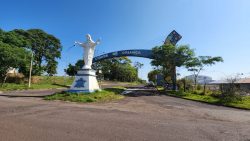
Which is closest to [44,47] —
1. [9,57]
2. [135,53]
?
[9,57]

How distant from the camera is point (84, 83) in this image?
21828 mm

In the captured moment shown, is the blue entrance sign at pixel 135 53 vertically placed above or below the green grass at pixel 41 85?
above

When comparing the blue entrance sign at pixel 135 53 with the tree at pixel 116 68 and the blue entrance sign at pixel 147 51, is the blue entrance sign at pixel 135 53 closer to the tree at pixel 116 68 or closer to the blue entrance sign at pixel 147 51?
the blue entrance sign at pixel 147 51

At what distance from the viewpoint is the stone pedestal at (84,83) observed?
21.6 m

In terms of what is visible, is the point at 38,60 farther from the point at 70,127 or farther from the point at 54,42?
the point at 70,127

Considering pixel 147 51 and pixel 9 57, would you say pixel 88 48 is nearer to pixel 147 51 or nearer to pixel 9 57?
pixel 147 51

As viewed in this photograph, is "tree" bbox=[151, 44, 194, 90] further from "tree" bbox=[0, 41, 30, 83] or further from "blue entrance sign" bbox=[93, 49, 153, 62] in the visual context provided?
"tree" bbox=[0, 41, 30, 83]

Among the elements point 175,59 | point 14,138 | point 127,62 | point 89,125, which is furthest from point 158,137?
point 127,62

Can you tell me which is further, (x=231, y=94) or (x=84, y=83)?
(x=84, y=83)

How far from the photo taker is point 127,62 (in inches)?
3836

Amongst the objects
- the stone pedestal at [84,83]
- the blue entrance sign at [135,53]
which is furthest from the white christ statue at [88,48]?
the blue entrance sign at [135,53]

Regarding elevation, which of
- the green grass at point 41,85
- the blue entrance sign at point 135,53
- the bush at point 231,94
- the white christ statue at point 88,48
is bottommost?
the bush at point 231,94

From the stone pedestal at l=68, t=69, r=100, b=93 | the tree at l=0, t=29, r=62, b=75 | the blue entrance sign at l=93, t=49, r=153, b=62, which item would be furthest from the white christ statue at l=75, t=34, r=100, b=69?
the tree at l=0, t=29, r=62, b=75

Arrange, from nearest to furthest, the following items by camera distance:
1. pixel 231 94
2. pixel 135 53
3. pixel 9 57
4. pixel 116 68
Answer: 1. pixel 231 94
2. pixel 9 57
3. pixel 135 53
4. pixel 116 68
